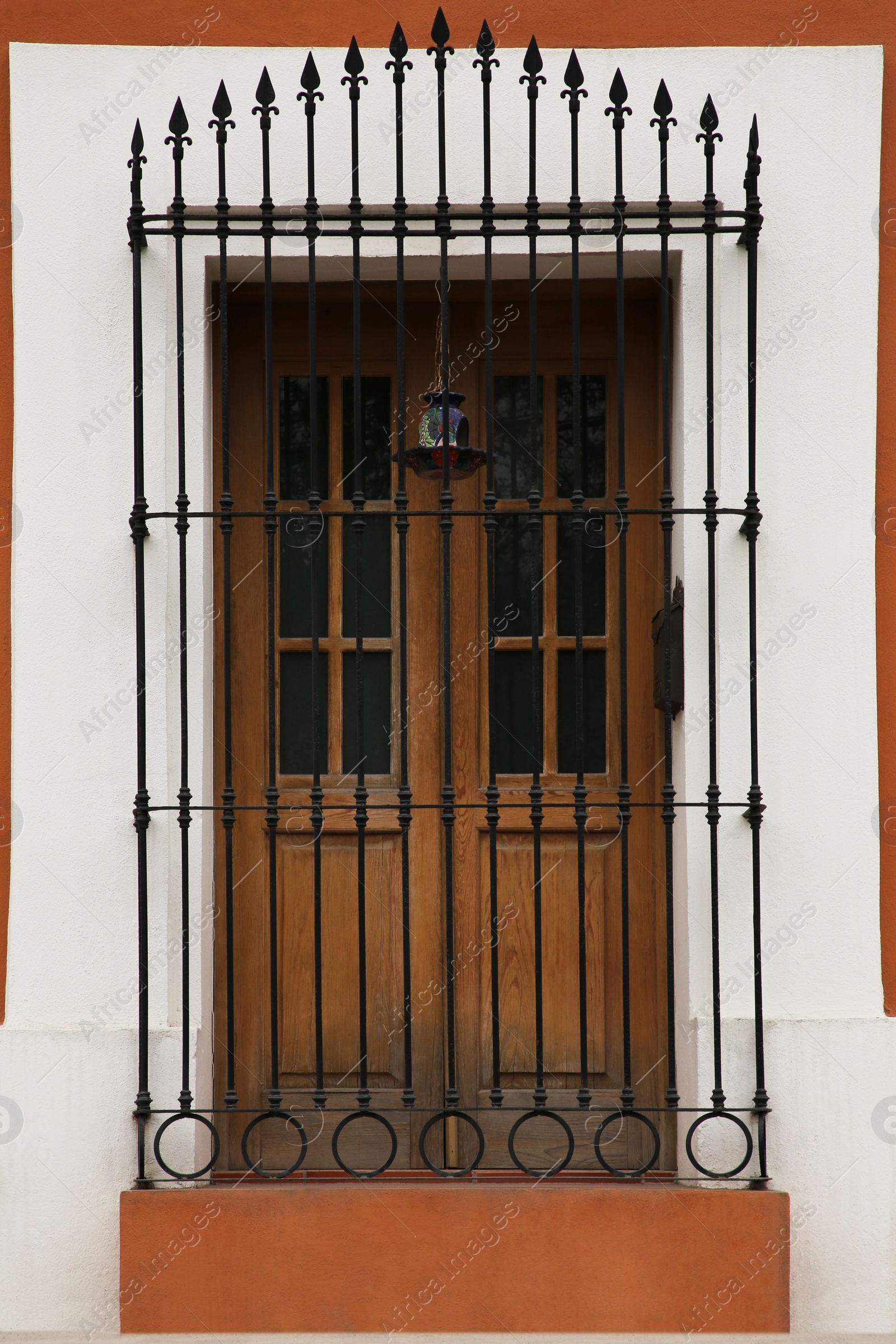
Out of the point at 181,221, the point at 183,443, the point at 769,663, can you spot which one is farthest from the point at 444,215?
the point at 769,663

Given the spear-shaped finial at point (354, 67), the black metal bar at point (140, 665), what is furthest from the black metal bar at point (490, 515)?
the black metal bar at point (140, 665)

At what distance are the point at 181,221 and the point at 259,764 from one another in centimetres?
160

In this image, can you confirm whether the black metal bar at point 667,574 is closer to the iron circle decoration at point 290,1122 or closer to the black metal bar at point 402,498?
the black metal bar at point 402,498

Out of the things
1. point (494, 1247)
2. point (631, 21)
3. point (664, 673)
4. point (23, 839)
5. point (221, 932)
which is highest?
point (631, 21)

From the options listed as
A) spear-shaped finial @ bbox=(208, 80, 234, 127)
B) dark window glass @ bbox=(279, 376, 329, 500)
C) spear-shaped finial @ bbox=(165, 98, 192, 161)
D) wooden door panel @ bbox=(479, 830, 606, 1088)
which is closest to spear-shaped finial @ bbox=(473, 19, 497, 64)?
spear-shaped finial @ bbox=(208, 80, 234, 127)

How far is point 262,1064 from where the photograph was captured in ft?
13.0

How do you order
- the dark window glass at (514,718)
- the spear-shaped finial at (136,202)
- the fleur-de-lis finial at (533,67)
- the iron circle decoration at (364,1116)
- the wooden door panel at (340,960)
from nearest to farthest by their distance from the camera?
1. the iron circle decoration at (364,1116)
2. the fleur-de-lis finial at (533,67)
3. the spear-shaped finial at (136,202)
4. the wooden door panel at (340,960)
5. the dark window glass at (514,718)

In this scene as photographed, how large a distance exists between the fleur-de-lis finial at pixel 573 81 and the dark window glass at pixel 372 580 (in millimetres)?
1299

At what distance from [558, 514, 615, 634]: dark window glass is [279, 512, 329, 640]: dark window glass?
2.39 feet

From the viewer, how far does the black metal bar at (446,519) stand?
3529 mm

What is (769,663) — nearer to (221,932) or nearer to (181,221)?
(221,932)

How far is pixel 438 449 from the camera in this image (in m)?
3.78

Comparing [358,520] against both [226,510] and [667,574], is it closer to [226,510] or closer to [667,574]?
[226,510]

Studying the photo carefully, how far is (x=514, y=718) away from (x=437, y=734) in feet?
0.79
